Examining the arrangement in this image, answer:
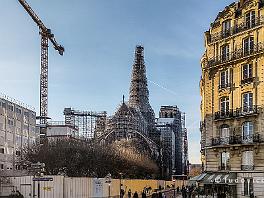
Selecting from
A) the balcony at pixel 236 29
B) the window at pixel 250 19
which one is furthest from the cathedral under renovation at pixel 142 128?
the window at pixel 250 19

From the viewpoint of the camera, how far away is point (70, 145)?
93.7m

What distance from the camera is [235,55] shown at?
5191cm

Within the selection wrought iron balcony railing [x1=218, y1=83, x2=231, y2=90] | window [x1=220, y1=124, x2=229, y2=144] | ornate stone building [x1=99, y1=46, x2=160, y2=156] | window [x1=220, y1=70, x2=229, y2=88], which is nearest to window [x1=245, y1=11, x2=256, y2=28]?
window [x1=220, y1=70, x2=229, y2=88]

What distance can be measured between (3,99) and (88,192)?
73.1m

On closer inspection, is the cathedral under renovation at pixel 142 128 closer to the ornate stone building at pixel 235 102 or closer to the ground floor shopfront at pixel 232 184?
the ornate stone building at pixel 235 102

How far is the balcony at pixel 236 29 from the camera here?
49822mm

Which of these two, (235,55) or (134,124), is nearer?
(235,55)

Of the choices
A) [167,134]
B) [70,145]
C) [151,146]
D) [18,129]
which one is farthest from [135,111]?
[70,145]

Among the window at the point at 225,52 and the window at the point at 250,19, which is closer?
the window at the point at 250,19

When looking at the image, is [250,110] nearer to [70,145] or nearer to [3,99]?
[70,145]

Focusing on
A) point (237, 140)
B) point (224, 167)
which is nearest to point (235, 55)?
point (237, 140)

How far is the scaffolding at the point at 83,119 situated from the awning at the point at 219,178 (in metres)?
123

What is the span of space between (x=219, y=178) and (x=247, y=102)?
7.87m

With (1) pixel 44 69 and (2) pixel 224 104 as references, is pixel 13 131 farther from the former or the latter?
(2) pixel 224 104
